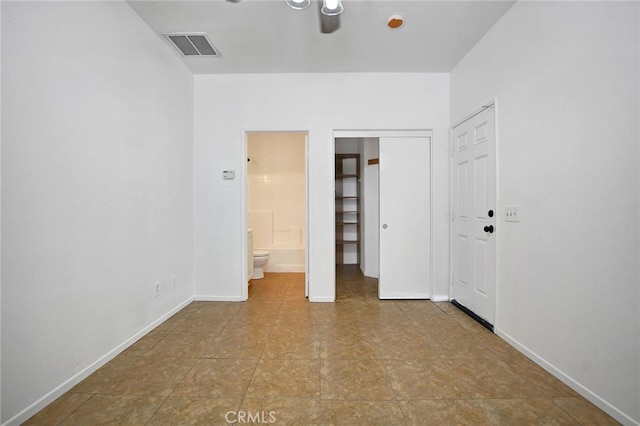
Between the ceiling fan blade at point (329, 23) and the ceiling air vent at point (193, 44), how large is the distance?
1071mm

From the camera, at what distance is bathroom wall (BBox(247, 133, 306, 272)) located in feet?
16.4

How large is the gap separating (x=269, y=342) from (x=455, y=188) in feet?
8.13

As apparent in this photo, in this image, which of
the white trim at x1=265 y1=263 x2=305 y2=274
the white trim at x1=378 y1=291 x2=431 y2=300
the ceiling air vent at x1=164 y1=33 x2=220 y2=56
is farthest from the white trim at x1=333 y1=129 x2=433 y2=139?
the white trim at x1=265 y1=263 x2=305 y2=274

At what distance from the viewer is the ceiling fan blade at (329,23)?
216 cm

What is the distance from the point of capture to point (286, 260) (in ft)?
15.6

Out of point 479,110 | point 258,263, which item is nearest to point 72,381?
point 258,263

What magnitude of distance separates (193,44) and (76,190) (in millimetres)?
1772

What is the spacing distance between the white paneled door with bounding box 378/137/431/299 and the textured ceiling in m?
0.88

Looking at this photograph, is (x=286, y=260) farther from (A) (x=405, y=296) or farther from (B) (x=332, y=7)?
(B) (x=332, y=7)

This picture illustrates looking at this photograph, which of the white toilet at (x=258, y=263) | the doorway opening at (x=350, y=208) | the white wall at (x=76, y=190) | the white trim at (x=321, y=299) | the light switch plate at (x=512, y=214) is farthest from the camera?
the doorway opening at (x=350, y=208)

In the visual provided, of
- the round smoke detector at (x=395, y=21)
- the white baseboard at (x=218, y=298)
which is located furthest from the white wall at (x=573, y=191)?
the white baseboard at (x=218, y=298)

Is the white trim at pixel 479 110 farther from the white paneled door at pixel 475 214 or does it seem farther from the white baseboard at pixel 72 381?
the white baseboard at pixel 72 381

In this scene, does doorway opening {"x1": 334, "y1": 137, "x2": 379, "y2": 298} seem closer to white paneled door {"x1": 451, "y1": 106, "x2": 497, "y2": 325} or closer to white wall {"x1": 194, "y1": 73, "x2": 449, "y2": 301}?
white wall {"x1": 194, "y1": 73, "x2": 449, "y2": 301}

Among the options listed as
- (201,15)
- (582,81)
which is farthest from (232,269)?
(582,81)
